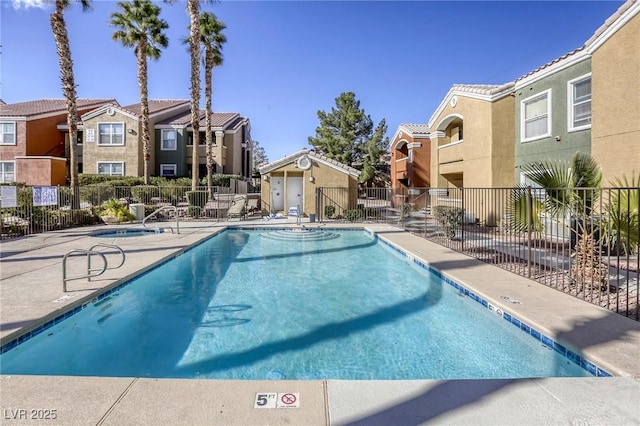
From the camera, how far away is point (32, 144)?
2811 centimetres

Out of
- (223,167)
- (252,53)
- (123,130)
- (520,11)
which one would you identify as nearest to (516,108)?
(520,11)

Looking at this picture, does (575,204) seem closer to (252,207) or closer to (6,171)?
(252,207)

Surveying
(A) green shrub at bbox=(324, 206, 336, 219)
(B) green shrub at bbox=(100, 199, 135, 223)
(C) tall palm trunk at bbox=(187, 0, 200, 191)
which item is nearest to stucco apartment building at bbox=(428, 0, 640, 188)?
(A) green shrub at bbox=(324, 206, 336, 219)

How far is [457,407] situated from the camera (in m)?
2.97

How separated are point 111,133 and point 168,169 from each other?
5212 millimetres

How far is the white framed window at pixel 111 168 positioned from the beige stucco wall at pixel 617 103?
31.1 m

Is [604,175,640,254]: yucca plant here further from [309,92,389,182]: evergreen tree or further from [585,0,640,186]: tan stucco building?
[309,92,389,182]: evergreen tree

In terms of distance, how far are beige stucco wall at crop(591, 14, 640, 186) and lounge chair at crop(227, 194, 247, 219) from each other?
16750mm

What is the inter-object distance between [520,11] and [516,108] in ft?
17.5

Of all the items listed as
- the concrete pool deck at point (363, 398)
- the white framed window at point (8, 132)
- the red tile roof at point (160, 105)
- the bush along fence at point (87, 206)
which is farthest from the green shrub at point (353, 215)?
the white framed window at point (8, 132)

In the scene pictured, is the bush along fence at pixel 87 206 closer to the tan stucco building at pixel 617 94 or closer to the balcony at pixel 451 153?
the balcony at pixel 451 153

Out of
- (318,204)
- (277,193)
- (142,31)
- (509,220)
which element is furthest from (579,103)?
(142,31)

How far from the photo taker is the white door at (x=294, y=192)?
22.2m

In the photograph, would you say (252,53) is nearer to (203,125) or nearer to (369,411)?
(203,125)
